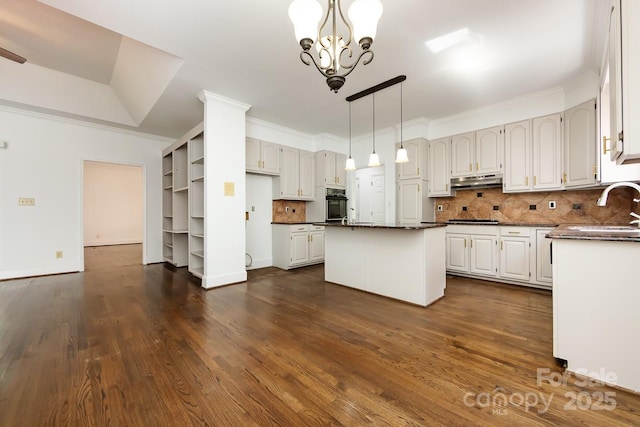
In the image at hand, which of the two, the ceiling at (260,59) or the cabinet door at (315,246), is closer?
the ceiling at (260,59)

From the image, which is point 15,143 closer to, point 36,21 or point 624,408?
point 36,21

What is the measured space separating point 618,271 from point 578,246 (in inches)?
9.2

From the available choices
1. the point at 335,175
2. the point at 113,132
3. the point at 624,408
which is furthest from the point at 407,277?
the point at 113,132

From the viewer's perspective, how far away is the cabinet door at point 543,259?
3645 mm

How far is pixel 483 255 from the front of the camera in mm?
4215

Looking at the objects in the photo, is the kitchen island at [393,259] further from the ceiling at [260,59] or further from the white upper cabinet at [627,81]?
the ceiling at [260,59]

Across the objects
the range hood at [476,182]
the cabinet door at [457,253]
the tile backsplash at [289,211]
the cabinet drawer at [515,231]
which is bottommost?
the cabinet door at [457,253]

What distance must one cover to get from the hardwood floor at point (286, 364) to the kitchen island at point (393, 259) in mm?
194

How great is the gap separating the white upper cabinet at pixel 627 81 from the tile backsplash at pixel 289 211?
492 centimetres

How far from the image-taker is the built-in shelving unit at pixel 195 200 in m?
4.51

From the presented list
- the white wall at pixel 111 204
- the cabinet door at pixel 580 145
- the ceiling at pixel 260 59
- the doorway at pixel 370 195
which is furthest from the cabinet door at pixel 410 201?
the white wall at pixel 111 204

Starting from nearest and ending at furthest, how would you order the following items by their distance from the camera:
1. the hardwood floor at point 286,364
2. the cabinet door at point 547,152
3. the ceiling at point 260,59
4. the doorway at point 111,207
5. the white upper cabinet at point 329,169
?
the hardwood floor at point 286,364
the ceiling at point 260,59
the cabinet door at point 547,152
the white upper cabinet at point 329,169
the doorway at point 111,207

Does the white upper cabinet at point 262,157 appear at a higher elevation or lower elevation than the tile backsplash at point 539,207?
higher

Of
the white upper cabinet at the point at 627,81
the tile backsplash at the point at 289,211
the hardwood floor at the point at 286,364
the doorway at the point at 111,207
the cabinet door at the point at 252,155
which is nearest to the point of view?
the hardwood floor at the point at 286,364
